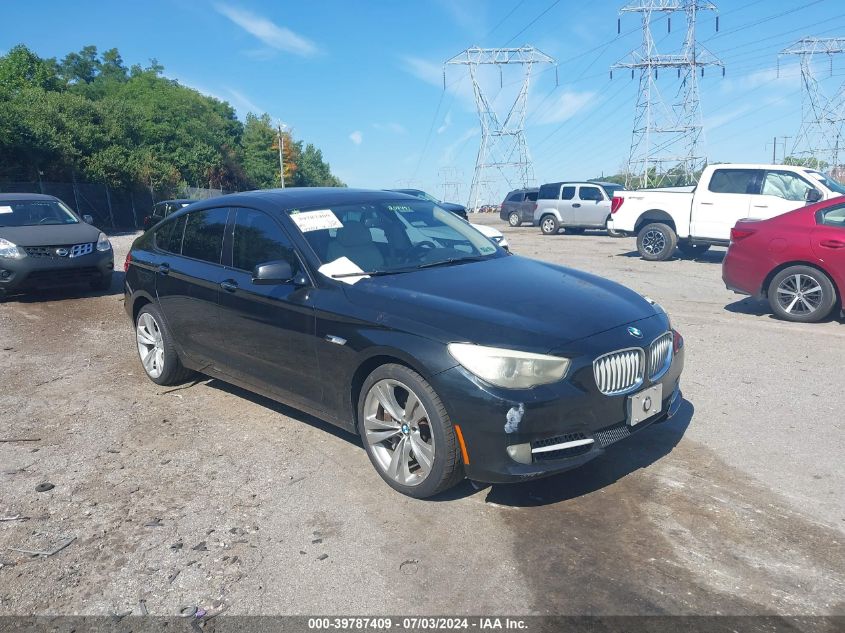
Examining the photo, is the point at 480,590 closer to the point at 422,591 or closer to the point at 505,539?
the point at 422,591

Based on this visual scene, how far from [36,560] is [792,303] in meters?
8.16

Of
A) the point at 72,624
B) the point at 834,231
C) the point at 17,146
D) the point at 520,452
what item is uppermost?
the point at 17,146

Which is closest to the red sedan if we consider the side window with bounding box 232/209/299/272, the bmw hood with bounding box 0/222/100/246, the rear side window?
the side window with bounding box 232/209/299/272

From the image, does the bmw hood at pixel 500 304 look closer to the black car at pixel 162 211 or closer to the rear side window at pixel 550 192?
the black car at pixel 162 211

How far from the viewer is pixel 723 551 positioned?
3369mm

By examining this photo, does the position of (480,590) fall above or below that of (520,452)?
below

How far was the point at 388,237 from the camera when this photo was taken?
500 cm

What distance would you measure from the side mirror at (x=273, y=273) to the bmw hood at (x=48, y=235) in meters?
7.50

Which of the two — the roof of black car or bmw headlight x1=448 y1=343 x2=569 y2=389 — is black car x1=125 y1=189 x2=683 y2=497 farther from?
the roof of black car

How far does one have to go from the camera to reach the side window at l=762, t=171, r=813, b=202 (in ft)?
45.4

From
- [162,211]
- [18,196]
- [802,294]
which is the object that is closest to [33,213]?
[18,196]

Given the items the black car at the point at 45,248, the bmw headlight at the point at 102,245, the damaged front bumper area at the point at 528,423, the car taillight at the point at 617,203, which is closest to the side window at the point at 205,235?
the damaged front bumper area at the point at 528,423

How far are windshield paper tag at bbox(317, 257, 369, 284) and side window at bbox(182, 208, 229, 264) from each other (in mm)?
1241

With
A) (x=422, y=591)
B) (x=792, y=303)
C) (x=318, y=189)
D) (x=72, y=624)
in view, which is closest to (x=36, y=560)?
(x=72, y=624)
